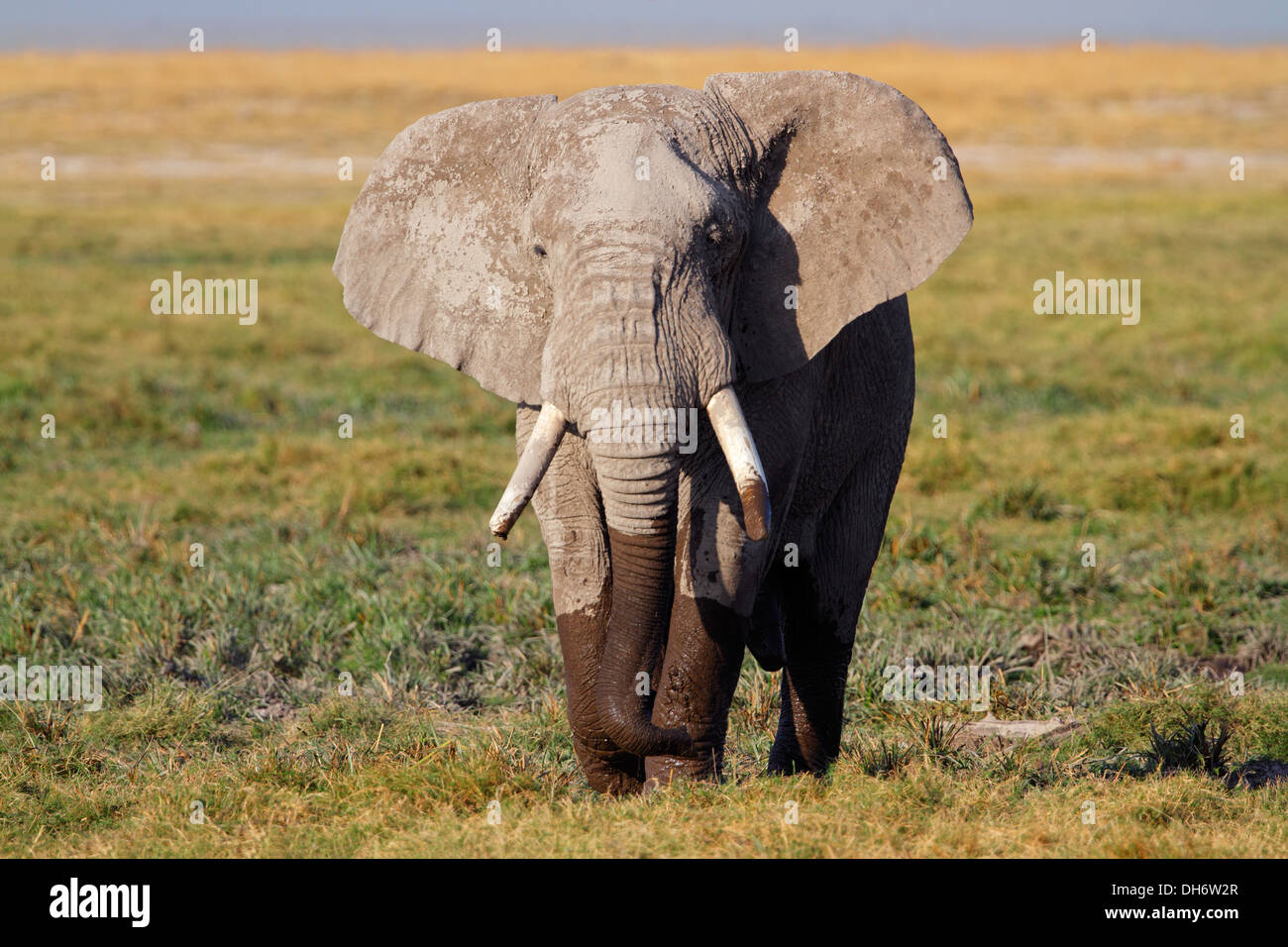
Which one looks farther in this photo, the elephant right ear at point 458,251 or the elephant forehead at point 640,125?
the elephant right ear at point 458,251

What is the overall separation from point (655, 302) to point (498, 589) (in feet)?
12.1

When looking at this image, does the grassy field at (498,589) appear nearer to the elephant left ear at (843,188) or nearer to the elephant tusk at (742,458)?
the elephant tusk at (742,458)

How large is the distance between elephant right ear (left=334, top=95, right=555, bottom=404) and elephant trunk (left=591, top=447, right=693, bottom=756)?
53 cm

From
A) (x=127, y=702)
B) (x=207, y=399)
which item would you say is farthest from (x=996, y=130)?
(x=127, y=702)

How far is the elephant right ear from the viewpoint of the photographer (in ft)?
14.8

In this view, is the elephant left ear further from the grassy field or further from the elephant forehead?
the grassy field

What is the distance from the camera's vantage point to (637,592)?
4.30 meters

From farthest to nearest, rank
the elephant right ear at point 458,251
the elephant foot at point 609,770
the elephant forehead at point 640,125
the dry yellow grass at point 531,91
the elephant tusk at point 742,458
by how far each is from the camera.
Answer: the dry yellow grass at point 531,91 < the elephant foot at point 609,770 < the elephant right ear at point 458,251 < the elephant forehead at point 640,125 < the elephant tusk at point 742,458

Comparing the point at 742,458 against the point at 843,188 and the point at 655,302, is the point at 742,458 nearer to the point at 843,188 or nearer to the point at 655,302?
the point at 655,302

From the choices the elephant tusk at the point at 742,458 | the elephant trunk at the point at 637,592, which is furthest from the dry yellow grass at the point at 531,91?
the elephant tusk at the point at 742,458

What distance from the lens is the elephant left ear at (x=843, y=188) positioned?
181 inches

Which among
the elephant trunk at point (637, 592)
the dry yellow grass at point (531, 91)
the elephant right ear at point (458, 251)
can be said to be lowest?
the elephant trunk at point (637, 592)

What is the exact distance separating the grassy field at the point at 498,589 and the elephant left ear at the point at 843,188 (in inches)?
61.9

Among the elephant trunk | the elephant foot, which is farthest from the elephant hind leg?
the elephant trunk
